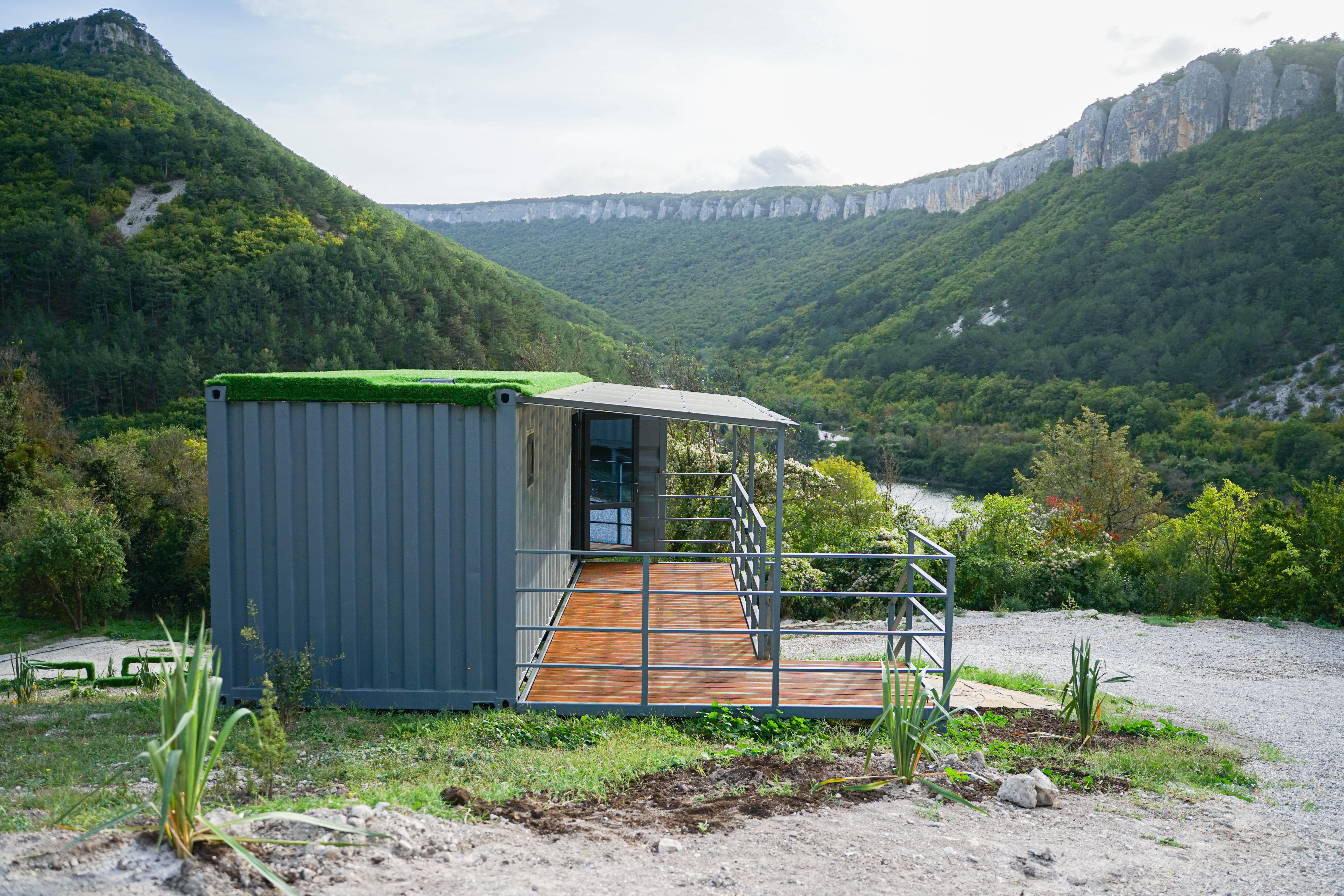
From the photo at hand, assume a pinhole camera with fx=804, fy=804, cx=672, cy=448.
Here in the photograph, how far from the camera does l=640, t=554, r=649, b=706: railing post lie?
501cm

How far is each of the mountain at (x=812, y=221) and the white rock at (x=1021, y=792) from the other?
3671 centimetres

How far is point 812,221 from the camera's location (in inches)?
2704

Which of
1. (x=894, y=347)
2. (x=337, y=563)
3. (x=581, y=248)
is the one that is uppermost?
(x=581, y=248)

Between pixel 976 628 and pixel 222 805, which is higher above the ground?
pixel 222 805

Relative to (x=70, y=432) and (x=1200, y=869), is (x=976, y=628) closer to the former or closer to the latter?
(x=1200, y=869)

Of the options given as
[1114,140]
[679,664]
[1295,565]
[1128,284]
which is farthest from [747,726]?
[1114,140]

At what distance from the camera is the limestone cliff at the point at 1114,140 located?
144 feet

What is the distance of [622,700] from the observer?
5.29m

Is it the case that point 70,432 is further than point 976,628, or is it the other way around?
point 70,432

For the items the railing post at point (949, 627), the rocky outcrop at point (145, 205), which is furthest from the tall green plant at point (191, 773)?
the rocky outcrop at point (145, 205)

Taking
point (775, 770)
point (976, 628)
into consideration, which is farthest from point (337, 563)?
point (976, 628)

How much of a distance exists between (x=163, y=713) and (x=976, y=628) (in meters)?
8.98

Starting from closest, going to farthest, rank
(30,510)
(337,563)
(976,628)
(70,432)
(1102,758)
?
1. (1102,758)
2. (337,563)
3. (976,628)
4. (30,510)
5. (70,432)

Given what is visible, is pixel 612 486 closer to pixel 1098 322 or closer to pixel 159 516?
pixel 159 516
